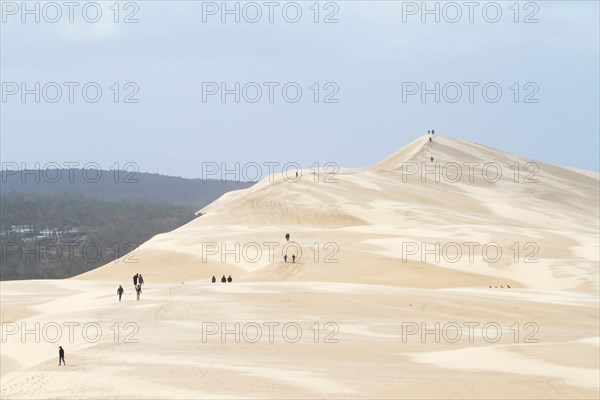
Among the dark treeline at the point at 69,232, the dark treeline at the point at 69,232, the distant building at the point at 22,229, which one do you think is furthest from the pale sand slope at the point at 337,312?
the distant building at the point at 22,229

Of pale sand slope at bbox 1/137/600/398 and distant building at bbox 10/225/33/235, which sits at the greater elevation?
distant building at bbox 10/225/33/235

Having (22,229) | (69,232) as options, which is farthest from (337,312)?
(22,229)

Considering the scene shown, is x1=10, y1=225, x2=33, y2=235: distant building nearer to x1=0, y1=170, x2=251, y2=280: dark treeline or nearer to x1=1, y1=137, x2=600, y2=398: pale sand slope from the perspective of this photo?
x1=0, y1=170, x2=251, y2=280: dark treeline

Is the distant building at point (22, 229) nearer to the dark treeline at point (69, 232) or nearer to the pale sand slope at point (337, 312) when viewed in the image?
the dark treeline at point (69, 232)

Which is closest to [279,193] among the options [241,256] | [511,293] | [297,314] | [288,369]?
[241,256]

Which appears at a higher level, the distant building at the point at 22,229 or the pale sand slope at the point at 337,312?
the distant building at the point at 22,229

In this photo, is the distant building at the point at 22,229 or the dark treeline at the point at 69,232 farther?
the distant building at the point at 22,229

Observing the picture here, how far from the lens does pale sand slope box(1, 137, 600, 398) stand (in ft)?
68.8

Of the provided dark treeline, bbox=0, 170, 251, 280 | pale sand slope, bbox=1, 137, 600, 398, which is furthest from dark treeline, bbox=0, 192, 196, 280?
pale sand slope, bbox=1, 137, 600, 398

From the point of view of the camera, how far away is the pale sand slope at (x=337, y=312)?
68.8ft

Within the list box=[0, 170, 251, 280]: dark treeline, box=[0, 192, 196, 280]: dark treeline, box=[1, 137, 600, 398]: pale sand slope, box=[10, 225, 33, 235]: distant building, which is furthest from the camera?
box=[10, 225, 33, 235]: distant building

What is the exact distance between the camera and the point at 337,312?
32.5 m

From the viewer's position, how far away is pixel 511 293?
125 feet

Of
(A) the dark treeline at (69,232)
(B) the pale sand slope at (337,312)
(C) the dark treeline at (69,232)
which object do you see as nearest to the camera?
(B) the pale sand slope at (337,312)
